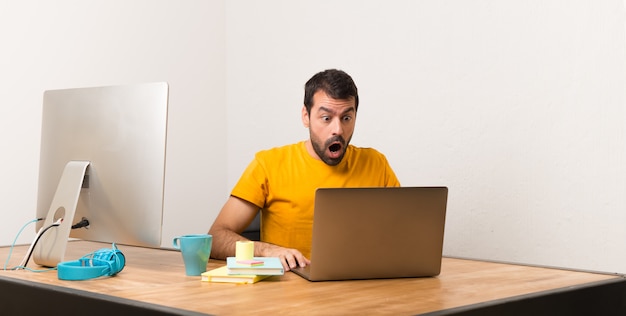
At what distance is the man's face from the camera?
2.37m

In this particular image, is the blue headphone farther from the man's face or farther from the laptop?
the man's face

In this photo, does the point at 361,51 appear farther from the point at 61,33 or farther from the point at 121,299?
the point at 121,299

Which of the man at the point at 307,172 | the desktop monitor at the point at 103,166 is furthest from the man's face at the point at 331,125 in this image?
the desktop monitor at the point at 103,166

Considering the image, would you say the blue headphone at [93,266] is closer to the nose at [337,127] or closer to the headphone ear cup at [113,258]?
the headphone ear cup at [113,258]

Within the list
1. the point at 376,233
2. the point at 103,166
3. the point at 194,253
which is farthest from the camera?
the point at 103,166

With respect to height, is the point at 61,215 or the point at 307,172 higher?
the point at 307,172

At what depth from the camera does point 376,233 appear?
1.71m

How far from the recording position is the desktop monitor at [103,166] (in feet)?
6.26

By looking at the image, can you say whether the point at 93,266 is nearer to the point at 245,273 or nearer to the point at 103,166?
the point at 103,166

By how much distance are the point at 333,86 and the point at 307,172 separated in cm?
31

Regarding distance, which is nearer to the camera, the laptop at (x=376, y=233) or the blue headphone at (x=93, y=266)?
the laptop at (x=376, y=233)

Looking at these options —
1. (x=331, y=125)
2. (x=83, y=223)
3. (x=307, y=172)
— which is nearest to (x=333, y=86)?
(x=331, y=125)

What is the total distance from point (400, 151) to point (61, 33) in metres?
1.80

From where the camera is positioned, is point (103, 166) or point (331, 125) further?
point (331, 125)
